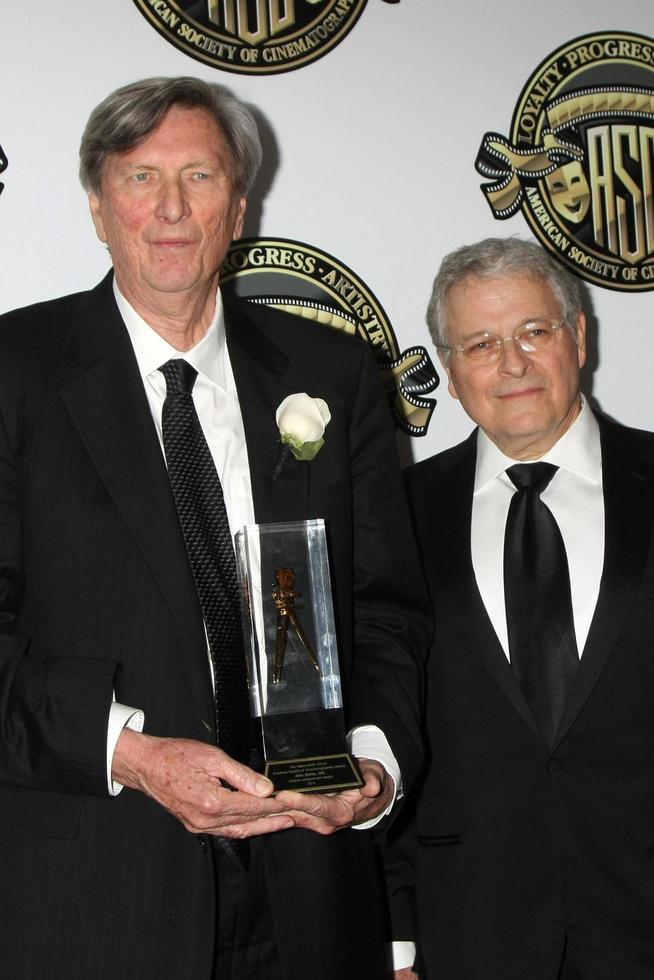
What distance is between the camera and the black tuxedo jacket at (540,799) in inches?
77.9

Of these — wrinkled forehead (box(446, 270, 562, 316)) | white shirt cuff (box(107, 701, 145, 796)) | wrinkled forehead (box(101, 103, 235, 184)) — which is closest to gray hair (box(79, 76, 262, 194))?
wrinkled forehead (box(101, 103, 235, 184))

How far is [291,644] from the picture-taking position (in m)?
1.62

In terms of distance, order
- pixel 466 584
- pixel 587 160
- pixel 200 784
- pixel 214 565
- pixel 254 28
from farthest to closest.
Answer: pixel 587 160
pixel 254 28
pixel 466 584
pixel 214 565
pixel 200 784

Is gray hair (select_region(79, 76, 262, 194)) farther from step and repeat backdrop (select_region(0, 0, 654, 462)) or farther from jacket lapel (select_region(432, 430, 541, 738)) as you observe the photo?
jacket lapel (select_region(432, 430, 541, 738))

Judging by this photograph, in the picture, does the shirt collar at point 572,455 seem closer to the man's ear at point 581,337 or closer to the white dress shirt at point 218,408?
the man's ear at point 581,337

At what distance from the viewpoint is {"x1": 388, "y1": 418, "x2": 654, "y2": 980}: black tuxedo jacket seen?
1978mm

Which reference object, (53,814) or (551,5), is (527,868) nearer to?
(53,814)

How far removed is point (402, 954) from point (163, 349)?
1.26 metres

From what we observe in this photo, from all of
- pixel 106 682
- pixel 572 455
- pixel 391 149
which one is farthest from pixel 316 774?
pixel 391 149

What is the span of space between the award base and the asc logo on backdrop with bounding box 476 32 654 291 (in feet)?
5.77

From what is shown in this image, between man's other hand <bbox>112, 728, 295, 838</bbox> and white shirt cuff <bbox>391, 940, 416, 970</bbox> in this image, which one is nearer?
man's other hand <bbox>112, 728, 295, 838</bbox>

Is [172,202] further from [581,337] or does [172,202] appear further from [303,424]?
[581,337]

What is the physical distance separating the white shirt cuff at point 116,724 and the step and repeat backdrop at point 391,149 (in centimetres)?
120

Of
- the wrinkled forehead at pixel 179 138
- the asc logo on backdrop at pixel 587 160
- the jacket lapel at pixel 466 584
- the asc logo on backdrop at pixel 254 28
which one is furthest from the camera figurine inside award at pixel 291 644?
the asc logo on backdrop at pixel 587 160
